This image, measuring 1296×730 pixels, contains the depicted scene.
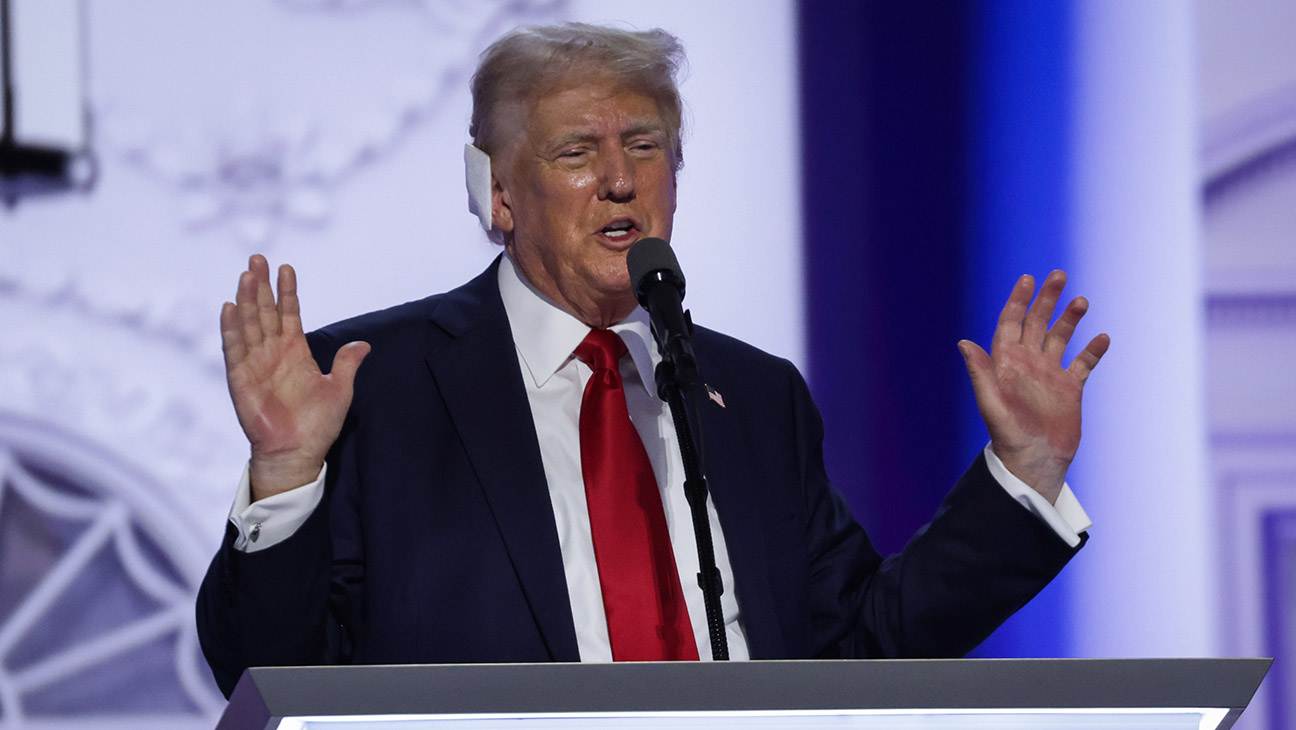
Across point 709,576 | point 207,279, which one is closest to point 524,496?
point 709,576

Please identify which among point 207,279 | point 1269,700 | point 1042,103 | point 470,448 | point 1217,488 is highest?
point 1042,103

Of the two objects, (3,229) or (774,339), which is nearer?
(3,229)

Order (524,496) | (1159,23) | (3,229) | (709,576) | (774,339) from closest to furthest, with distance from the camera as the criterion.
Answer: (709,576), (524,496), (3,229), (774,339), (1159,23)

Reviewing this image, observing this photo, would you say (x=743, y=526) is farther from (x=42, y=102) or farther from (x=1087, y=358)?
(x=42, y=102)

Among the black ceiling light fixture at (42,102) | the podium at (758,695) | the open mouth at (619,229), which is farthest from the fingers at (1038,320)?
the black ceiling light fixture at (42,102)

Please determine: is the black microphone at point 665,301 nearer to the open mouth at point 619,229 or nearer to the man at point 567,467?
the man at point 567,467

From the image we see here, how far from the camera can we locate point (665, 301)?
1330 mm

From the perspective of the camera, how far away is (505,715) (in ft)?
2.83

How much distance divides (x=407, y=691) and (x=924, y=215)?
2020 millimetres

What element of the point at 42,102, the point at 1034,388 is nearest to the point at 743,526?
the point at 1034,388

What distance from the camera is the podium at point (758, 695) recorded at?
85 centimetres

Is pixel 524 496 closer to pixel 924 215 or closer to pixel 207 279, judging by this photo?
pixel 207 279

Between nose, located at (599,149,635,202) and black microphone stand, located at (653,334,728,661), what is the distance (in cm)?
47

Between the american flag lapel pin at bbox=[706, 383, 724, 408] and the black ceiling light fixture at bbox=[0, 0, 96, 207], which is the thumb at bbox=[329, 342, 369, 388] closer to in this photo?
the american flag lapel pin at bbox=[706, 383, 724, 408]
